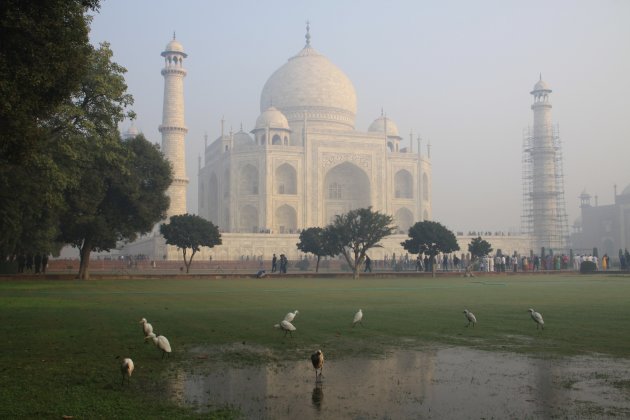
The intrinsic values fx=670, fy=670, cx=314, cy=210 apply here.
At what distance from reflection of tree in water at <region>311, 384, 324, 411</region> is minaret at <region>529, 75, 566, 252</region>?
180ft

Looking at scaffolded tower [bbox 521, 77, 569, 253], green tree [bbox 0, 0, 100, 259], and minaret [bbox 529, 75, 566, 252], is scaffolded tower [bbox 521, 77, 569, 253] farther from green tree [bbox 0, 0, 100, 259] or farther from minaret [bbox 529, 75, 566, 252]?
green tree [bbox 0, 0, 100, 259]

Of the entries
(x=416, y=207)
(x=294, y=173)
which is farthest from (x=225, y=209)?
(x=416, y=207)

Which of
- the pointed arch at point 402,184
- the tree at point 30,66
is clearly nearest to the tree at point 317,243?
the tree at point 30,66

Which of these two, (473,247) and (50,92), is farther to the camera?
(473,247)

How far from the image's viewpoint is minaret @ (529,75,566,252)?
5662cm

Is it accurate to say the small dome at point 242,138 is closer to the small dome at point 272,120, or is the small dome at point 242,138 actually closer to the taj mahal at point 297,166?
the taj mahal at point 297,166

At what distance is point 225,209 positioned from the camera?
180 feet

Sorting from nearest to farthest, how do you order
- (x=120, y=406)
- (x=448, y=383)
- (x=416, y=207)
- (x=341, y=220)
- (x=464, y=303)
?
(x=120, y=406) < (x=448, y=383) < (x=464, y=303) < (x=341, y=220) < (x=416, y=207)

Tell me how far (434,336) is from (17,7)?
608cm

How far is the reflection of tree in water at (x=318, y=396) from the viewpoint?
443cm

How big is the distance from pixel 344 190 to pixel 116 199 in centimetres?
3605

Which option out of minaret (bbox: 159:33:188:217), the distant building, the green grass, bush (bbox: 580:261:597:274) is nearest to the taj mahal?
minaret (bbox: 159:33:188:217)

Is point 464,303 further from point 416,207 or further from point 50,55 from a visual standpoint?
point 416,207

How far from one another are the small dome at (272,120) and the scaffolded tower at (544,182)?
21.1 metres
